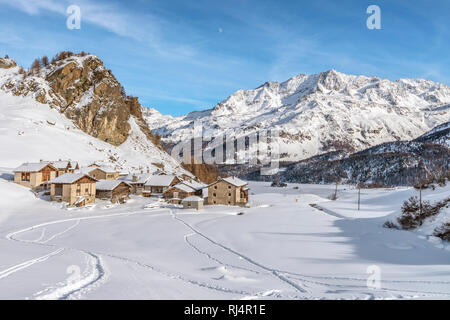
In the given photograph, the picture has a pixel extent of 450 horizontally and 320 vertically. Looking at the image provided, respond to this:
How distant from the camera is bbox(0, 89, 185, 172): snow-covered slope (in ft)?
270

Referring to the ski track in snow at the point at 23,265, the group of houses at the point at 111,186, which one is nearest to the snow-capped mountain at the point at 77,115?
the group of houses at the point at 111,186

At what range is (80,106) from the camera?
122 metres

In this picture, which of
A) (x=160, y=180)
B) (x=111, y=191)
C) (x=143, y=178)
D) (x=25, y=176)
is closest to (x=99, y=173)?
(x=143, y=178)

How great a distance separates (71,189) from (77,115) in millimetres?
75654

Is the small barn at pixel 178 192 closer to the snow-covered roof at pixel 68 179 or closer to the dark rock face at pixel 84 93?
the snow-covered roof at pixel 68 179

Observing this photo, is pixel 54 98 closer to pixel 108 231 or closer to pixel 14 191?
pixel 14 191

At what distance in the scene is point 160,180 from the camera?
75.4 metres

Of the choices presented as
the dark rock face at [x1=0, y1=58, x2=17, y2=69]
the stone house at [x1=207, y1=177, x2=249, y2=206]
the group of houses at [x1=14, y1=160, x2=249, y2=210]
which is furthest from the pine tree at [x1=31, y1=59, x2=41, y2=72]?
the stone house at [x1=207, y1=177, x2=249, y2=206]

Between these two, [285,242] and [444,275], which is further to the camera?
[285,242]

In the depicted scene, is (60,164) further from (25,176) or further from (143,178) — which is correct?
(143,178)

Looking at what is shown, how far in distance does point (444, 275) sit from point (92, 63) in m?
142

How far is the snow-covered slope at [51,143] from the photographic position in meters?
82.2
